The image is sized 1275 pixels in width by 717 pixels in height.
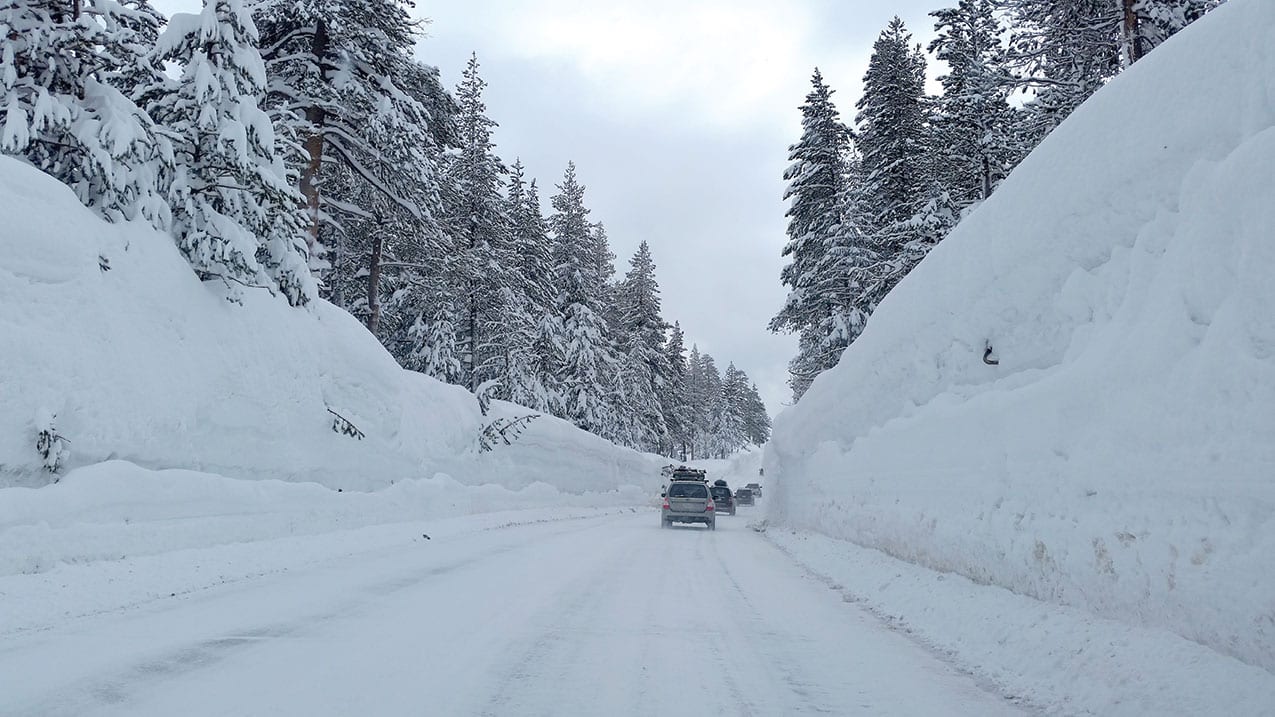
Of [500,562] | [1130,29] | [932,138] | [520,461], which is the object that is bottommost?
[500,562]

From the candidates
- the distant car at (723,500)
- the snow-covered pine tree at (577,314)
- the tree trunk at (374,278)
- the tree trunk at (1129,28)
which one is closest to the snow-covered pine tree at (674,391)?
the snow-covered pine tree at (577,314)

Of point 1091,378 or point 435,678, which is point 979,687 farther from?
point 435,678

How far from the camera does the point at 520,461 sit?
30.9 meters

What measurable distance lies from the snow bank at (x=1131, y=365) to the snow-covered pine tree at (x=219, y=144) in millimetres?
12125

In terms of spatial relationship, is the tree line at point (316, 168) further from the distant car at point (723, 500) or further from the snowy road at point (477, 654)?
the distant car at point (723, 500)

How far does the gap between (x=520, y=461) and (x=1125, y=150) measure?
83.7 feet

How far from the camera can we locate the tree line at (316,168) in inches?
498

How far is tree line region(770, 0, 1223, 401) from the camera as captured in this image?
62.5 ft

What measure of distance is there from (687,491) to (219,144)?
690 inches

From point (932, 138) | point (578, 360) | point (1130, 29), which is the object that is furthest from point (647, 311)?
point (1130, 29)

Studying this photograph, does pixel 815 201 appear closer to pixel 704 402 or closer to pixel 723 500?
pixel 723 500

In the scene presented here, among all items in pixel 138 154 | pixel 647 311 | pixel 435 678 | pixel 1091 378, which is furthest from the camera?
pixel 647 311

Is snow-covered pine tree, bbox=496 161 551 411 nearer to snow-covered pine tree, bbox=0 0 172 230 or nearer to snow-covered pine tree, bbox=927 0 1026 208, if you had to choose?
snow-covered pine tree, bbox=927 0 1026 208

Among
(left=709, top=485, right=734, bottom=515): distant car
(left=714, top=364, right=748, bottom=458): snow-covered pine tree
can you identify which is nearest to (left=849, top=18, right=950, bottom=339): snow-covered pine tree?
(left=709, top=485, right=734, bottom=515): distant car
